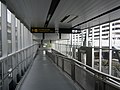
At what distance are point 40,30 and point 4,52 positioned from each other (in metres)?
7.71

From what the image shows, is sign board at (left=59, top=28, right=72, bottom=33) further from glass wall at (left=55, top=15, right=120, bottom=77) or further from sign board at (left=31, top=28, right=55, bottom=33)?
glass wall at (left=55, top=15, right=120, bottom=77)

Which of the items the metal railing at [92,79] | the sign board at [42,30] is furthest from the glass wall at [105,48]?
the sign board at [42,30]

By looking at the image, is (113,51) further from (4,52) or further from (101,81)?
(4,52)

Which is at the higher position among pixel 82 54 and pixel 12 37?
pixel 12 37

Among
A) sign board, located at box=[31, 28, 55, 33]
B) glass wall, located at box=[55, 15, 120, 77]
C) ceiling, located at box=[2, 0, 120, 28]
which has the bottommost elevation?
glass wall, located at box=[55, 15, 120, 77]

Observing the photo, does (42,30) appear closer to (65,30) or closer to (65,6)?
(65,30)

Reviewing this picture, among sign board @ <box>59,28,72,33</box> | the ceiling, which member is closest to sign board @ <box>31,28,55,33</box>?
sign board @ <box>59,28,72,33</box>

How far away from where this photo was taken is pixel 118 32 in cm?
642

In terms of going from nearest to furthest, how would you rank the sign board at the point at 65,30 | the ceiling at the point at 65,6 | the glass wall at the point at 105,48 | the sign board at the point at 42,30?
1. the glass wall at the point at 105,48
2. the ceiling at the point at 65,6
3. the sign board at the point at 42,30
4. the sign board at the point at 65,30

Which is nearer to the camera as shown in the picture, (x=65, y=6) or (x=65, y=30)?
(x=65, y=6)

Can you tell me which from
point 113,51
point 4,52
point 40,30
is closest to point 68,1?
point 113,51

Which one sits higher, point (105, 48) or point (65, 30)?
point (65, 30)

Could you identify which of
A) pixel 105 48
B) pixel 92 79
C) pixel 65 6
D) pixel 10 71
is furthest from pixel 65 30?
pixel 92 79

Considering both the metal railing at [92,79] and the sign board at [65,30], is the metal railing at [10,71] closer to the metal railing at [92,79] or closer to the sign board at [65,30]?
the metal railing at [92,79]
